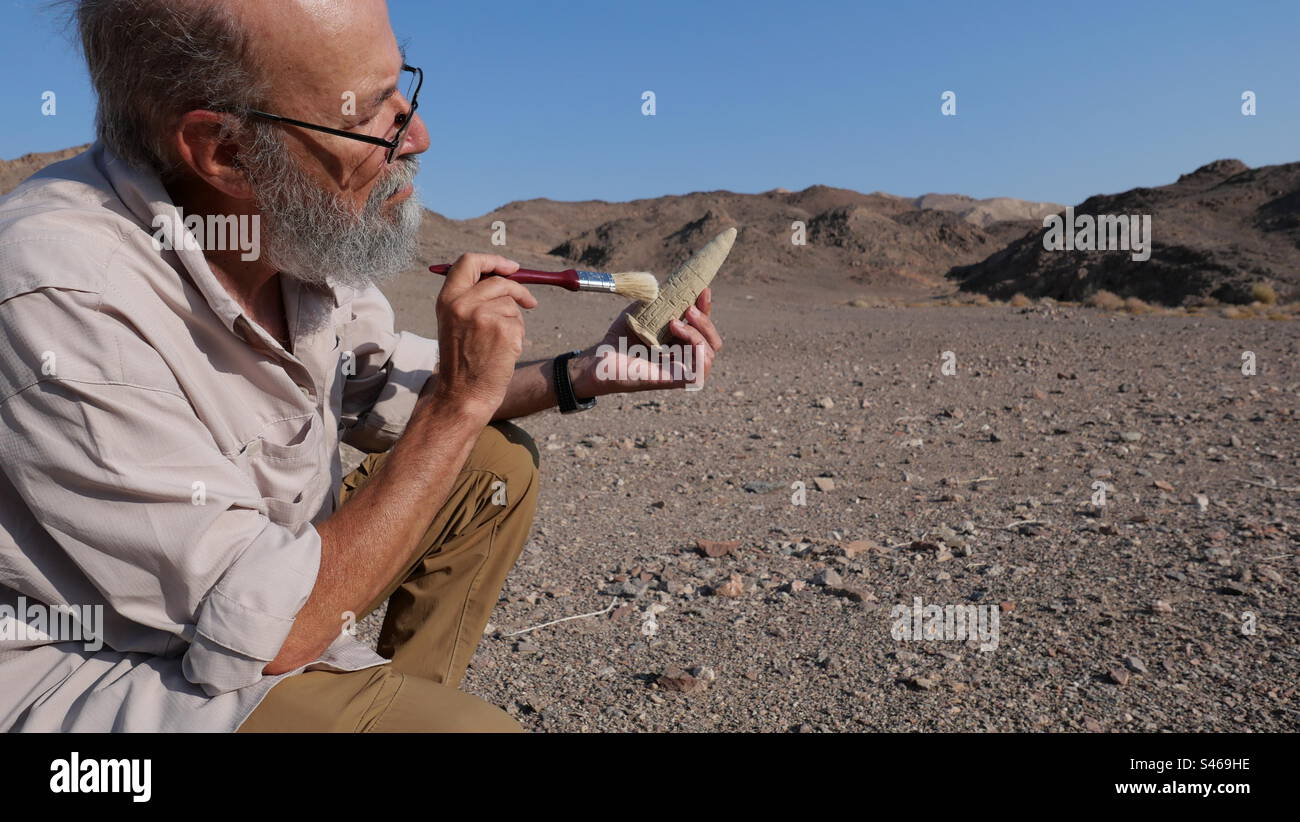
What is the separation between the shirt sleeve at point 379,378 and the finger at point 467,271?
0.64 m

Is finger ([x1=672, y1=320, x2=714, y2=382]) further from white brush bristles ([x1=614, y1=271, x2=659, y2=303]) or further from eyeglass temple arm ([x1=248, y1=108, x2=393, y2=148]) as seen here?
eyeglass temple arm ([x1=248, y1=108, x2=393, y2=148])

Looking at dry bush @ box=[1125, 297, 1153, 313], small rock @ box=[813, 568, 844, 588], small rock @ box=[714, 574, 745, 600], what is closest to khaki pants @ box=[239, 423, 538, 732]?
small rock @ box=[714, 574, 745, 600]

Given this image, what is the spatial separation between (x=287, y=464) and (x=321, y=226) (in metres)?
0.49

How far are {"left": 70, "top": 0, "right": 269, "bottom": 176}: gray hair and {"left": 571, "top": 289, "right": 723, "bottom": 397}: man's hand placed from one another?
3.37 feet

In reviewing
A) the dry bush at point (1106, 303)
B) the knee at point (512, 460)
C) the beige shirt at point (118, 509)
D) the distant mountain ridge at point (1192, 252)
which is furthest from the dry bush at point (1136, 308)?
the beige shirt at point (118, 509)

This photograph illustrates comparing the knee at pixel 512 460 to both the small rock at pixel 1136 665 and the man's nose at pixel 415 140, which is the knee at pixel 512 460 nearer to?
the man's nose at pixel 415 140

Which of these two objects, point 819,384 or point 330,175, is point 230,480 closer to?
point 330,175

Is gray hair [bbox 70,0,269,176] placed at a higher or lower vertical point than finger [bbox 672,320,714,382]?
higher

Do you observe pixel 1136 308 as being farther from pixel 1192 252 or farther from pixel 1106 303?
pixel 1192 252

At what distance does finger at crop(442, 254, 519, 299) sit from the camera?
6.46 ft

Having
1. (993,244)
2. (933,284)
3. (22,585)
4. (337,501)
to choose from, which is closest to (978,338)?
(337,501)

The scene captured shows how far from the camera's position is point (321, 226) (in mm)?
2045

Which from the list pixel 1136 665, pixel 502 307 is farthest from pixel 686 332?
pixel 1136 665
